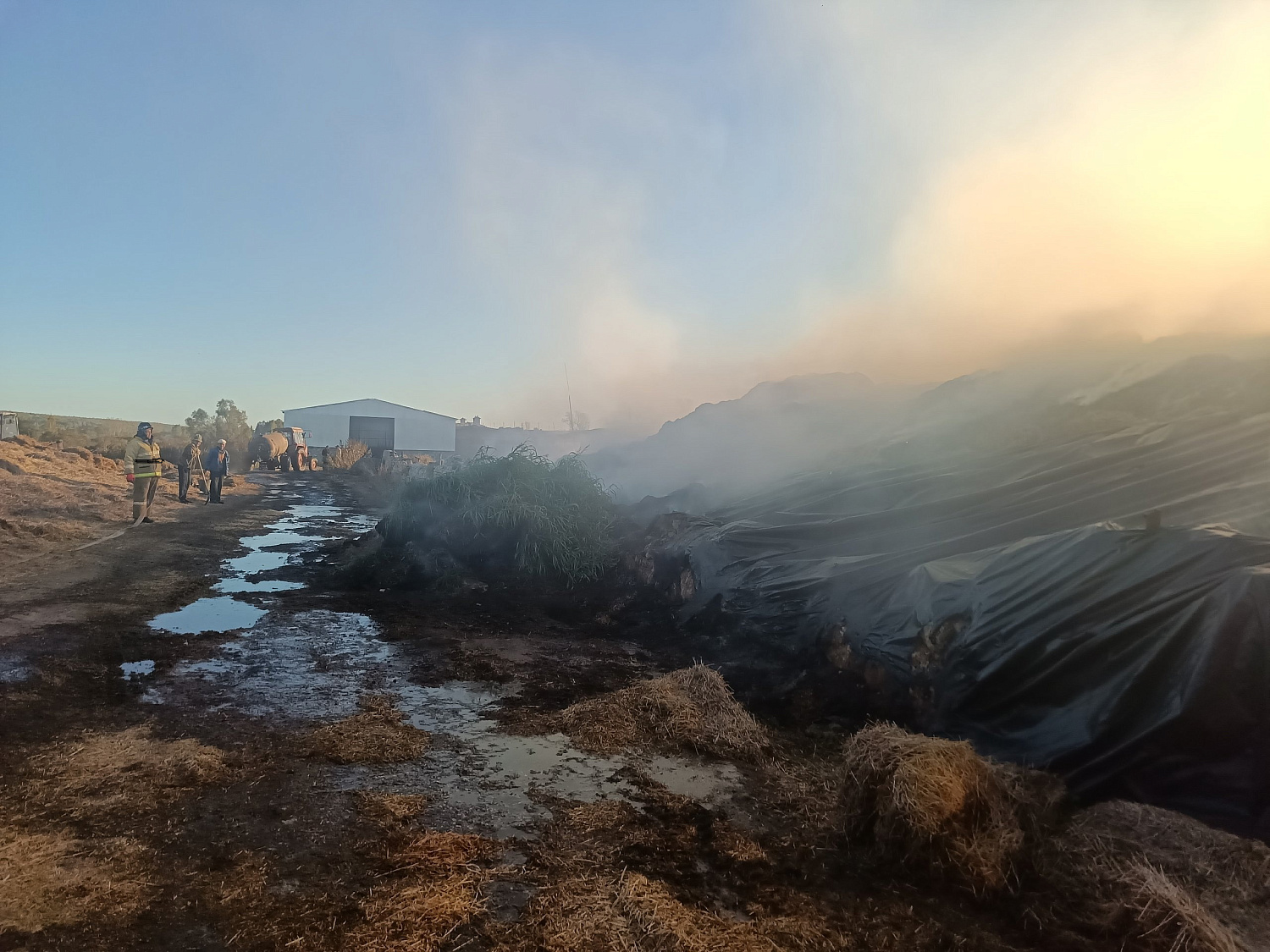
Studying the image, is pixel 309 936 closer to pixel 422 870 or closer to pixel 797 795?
pixel 422 870

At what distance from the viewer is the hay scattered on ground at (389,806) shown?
381 centimetres

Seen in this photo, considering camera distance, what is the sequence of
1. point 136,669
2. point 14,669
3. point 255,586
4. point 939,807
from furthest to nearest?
1. point 255,586
2. point 136,669
3. point 14,669
4. point 939,807

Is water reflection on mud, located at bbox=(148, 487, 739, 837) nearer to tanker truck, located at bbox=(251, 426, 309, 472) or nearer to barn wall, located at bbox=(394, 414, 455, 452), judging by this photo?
tanker truck, located at bbox=(251, 426, 309, 472)

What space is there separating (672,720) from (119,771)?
3.60 meters

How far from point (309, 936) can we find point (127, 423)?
6469cm

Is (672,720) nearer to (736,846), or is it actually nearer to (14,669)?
(736,846)

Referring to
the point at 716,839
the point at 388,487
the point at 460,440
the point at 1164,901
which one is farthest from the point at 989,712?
the point at 460,440

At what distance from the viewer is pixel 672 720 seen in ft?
17.3

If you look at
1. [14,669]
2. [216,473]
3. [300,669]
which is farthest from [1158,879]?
[216,473]

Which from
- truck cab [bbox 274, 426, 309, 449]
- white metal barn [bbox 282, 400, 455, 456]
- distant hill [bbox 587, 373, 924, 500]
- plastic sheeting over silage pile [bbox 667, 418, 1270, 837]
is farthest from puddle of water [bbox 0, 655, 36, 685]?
white metal barn [bbox 282, 400, 455, 456]

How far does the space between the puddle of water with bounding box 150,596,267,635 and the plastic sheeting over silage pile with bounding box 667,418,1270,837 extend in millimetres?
5468

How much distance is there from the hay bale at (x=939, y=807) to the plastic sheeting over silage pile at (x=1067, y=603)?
3.43ft

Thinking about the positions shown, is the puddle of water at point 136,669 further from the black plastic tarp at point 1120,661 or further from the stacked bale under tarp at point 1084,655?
the black plastic tarp at point 1120,661

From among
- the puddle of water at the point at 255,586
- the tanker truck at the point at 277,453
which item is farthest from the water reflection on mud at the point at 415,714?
the tanker truck at the point at 277,453
